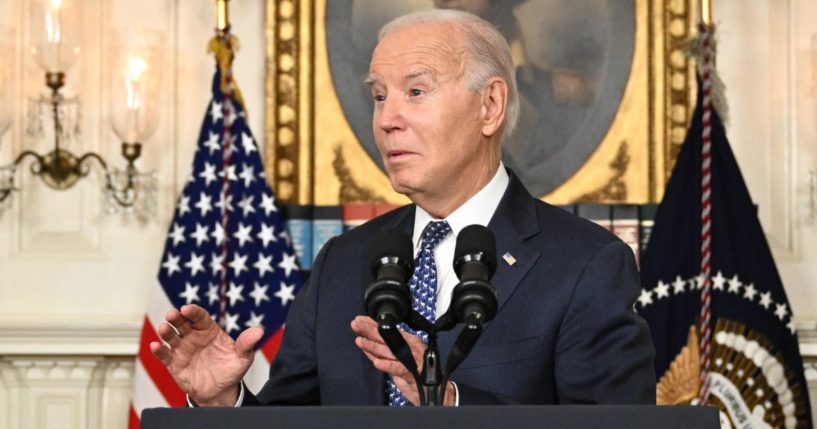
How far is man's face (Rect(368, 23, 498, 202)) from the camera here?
283 centimetres

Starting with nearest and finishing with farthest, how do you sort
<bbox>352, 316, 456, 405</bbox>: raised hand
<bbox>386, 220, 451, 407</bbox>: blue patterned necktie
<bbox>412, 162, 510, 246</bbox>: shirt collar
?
<bbox>352, 316, 456, 405</bbox>: raised hand, <bbox>386, 220, 451, 407</bbox>: blue patterned necktie, <bbox>412, 162, 510, 246</bbox>: shirt collar

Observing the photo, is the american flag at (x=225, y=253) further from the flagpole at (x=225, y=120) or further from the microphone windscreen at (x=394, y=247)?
the microphone windscreen at (x=394, y=247)

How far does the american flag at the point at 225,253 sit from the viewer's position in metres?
5.82

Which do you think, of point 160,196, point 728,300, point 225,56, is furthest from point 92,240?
point 728,300

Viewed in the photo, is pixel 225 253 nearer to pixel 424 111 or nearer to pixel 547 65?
pixel 547 65

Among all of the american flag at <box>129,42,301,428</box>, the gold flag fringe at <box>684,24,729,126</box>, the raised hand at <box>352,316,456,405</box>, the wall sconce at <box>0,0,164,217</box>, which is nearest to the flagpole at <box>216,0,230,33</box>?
the american flag at <box>129,42,301,428</box>

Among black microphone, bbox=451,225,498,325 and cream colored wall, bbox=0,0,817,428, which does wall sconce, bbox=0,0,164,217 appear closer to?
cream colored wall, bbox=0,0,817,428

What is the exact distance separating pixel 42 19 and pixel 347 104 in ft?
4.52

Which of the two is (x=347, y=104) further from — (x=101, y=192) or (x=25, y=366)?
(x=25, y=366)

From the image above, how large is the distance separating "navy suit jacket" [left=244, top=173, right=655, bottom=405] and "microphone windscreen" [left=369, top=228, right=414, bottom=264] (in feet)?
1.29

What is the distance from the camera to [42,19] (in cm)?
575

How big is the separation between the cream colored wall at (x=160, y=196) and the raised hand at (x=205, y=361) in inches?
137

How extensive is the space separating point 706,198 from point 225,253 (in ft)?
6.72

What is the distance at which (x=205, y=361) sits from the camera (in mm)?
2598
